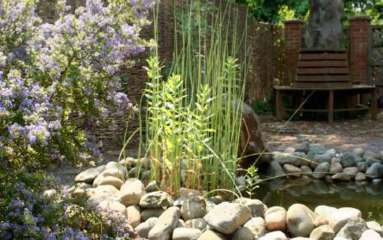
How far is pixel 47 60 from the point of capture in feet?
7.86

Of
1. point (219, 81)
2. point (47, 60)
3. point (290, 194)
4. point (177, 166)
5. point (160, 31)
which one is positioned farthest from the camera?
point (160, 31)

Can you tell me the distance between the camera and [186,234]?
302 centimetres

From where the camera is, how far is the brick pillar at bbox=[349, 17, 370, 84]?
439 inches

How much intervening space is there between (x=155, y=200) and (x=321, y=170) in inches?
106

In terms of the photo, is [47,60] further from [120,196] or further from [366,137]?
[366,137]

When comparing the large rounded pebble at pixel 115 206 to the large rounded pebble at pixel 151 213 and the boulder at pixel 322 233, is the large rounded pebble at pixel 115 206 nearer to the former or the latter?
the large rounded pebble at pixel 151 213

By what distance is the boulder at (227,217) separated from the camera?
2994 millimetres

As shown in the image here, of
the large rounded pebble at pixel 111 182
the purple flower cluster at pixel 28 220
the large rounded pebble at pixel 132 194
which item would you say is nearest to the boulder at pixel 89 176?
the large rounded pebble at pixel 111 182

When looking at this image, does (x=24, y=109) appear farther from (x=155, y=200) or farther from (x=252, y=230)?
(x=252, y=230)

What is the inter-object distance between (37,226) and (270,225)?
4.49 ft

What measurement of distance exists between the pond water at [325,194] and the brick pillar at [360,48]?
19.9 ft

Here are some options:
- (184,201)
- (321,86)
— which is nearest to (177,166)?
(184,201)

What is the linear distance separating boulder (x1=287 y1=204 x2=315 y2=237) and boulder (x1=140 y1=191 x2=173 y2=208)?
0.62 m

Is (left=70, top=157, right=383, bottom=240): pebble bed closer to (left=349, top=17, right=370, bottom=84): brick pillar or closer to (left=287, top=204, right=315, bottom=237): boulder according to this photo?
(left=287, top=204, right=315, bottom=237): boulder
